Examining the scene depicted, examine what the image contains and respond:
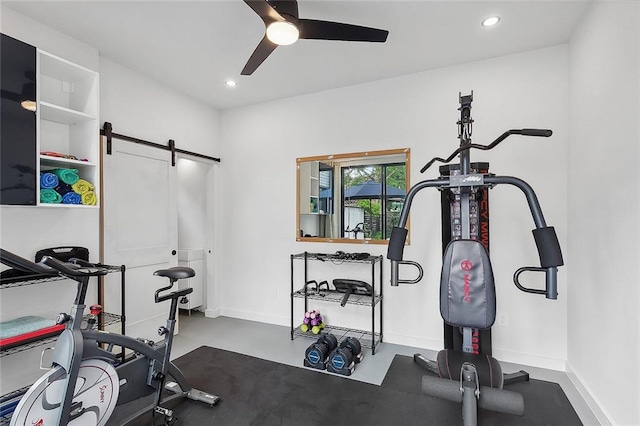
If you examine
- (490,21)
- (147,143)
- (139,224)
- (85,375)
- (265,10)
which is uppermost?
(490,21)

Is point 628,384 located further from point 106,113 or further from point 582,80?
point 106,113

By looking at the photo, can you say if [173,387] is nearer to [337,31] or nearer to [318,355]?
[318,355]

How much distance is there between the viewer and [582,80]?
251 cm

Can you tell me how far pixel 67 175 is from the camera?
8.13 feet

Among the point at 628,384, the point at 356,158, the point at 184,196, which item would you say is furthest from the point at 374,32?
the point at 184,196

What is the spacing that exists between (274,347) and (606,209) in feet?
10.5

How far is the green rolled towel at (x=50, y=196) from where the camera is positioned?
91.6 inches

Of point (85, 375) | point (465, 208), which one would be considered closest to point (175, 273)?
point (85, 375)

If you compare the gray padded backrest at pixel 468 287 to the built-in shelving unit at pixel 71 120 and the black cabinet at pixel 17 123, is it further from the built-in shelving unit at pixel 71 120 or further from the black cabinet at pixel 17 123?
the black cabinet at pixel 17 123

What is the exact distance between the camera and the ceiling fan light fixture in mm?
1966

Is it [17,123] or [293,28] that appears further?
[17,123]

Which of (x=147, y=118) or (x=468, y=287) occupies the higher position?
(x=147, y=118)

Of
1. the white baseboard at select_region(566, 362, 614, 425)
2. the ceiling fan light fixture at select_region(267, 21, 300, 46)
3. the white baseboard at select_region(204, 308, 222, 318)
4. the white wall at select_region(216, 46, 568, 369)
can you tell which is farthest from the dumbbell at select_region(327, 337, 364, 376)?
the ceiling fan light fixture at select_region(267, 21, 300, 46)

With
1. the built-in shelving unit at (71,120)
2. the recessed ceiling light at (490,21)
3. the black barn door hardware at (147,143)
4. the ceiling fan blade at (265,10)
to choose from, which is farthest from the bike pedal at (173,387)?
the recessed ceiling light at (490,21)
